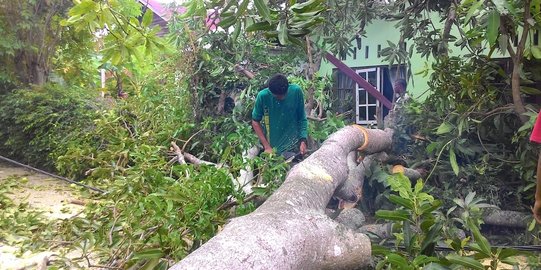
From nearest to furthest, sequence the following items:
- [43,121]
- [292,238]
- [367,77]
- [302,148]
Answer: [292,238], [302,148], [43,121], [367,77]

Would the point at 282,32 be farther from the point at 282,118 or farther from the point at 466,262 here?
the point at 282,118

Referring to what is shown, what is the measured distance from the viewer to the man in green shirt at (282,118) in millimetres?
4336

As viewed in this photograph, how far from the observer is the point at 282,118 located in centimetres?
438

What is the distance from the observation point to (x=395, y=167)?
14.7ft

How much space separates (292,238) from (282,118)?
8.77ft

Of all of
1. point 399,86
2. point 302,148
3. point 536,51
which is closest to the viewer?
point 536,51

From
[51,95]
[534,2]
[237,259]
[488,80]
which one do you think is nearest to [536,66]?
[488,80]

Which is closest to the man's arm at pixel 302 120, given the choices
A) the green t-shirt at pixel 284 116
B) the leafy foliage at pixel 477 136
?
the green t-shirt at pixel 284 116

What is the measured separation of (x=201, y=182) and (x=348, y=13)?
3.15 meters

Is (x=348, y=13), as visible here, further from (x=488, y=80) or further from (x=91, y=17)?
(x=91, y=17)

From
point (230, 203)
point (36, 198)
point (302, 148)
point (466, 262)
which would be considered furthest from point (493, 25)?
point (36, 198)

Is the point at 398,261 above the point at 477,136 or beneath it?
beneath

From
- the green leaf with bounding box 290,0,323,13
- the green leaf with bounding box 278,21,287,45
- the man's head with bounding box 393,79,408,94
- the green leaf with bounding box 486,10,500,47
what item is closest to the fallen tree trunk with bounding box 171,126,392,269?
the green leaf with bounding box 278,21,287,45

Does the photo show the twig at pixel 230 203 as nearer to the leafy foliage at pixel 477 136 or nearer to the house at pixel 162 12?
the house at pixel 162 12
